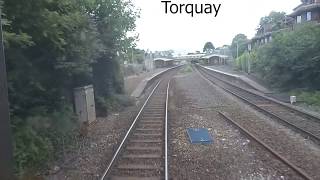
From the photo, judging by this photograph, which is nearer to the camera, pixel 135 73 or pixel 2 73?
pixel 2 73

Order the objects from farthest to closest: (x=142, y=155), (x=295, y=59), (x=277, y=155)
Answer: (x=295, y=59) < (x=142, y=155) < (x=277, y=155)

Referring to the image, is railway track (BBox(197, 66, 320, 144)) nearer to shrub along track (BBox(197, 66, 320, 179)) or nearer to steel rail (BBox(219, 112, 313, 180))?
shrub along track (BBox(197, 66, 320, 179))

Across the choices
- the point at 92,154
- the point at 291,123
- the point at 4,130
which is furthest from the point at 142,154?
the point at 291,123

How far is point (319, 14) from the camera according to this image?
55.2m

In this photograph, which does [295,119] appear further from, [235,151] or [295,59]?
[295,59]

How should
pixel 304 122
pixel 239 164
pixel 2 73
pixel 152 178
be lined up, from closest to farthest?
pixel 2 73, pixel 152 178, pixel 239 164, pixel 304 122

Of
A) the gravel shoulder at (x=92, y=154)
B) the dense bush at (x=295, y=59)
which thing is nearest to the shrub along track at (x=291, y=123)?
the gravel shoulder at (x=92, y=154)

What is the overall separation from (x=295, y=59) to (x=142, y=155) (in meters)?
20.2

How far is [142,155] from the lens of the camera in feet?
33.9

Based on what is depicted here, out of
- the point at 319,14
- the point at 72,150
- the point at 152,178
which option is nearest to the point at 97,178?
the point at 152,178

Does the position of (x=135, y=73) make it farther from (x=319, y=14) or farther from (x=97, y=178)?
(x=97, y=178)

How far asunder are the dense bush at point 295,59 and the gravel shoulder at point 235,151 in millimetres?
10312

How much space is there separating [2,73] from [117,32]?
1683 centimetres

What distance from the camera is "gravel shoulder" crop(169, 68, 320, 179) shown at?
8.94 m
